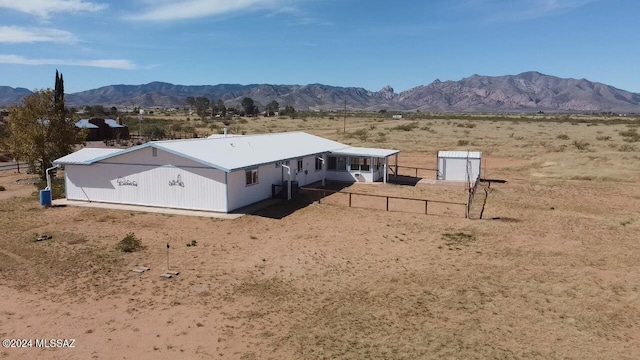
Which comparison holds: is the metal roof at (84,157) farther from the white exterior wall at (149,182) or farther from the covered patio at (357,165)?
the covered patio at (357,165)

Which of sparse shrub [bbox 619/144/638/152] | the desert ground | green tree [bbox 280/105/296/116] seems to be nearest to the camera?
the desert ground

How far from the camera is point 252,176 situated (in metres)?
25.8

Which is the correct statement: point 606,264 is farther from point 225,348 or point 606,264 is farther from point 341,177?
point 341,177

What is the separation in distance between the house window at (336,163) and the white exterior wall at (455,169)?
281 inches

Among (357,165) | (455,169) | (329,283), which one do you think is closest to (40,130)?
(357,165)

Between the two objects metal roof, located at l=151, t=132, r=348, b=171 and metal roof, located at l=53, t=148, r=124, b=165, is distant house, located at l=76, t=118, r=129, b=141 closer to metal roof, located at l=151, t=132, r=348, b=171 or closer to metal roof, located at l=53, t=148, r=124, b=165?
metal roof, located at l=151, t=132, r=348, b=171

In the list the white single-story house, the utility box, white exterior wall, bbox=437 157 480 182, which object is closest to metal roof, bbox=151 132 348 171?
the white single-story house

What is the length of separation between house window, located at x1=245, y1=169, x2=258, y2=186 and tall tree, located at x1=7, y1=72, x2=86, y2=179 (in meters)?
15.8

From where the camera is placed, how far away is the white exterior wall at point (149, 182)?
77.4 feet

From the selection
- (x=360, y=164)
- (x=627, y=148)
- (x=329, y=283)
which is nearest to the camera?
(x=329, y=283)

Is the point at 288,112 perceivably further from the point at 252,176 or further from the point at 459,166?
the point at 252,176

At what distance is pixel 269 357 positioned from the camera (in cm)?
1038

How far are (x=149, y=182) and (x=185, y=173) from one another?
7.64 feet

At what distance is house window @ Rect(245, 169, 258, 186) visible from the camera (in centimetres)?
2538
